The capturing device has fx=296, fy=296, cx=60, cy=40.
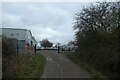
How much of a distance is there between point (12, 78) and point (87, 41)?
56.6 feet

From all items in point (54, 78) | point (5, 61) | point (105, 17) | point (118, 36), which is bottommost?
point (54, 78)

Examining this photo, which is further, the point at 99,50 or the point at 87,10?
the point at 87,10

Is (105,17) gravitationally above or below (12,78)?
above

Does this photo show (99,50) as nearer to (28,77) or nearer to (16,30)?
(28,77)

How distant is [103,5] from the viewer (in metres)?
35.3

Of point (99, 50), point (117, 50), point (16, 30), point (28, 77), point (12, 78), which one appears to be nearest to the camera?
point (12, 78)

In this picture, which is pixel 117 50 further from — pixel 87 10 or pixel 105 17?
pixel 87 10

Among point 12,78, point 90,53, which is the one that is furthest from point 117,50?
point 12,78

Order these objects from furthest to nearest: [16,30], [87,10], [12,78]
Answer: [16,30] → [87,10] → [12,78]

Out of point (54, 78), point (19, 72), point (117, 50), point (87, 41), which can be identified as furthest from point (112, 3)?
point (19, 72)

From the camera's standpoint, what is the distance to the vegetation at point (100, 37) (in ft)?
91.5

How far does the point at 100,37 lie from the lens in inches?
1355

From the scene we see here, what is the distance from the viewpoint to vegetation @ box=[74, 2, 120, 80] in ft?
91.5

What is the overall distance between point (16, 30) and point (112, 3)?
39.9 m
